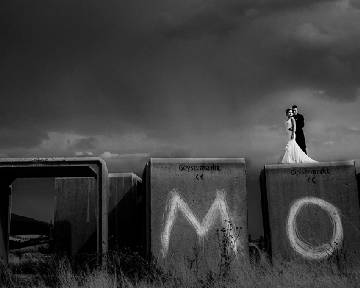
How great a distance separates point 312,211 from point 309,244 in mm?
664

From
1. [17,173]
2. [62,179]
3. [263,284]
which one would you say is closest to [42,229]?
[62,179]

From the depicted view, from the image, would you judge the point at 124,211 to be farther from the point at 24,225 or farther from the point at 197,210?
the point at 24,225

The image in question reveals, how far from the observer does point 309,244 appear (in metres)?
9.58

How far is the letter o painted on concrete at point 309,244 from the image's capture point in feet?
31.3

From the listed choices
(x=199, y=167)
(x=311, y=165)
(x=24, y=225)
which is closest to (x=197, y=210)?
(x=199, y=167)

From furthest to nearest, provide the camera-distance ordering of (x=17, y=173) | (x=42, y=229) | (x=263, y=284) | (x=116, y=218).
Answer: (x=42, y=229) < (x=116, y=218) < (x=17, y=173) < (x=263, y=284)

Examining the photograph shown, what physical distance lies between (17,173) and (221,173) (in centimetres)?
435

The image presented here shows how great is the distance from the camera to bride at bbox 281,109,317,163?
37.3 ft

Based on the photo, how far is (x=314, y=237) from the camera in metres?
9.63

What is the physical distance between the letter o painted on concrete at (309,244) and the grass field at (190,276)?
0.73 feet

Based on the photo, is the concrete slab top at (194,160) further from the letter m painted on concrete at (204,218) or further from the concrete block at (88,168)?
the concrete block at (88,168)

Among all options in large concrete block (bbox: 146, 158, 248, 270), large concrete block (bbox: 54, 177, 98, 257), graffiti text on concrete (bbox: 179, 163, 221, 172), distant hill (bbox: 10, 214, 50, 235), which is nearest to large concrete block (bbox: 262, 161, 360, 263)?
large concrete block (bbox: 146, 158, 248, 270)

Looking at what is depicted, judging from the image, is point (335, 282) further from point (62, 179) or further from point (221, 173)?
point (62, 179)

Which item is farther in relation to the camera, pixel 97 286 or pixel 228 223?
pixel 228 223
